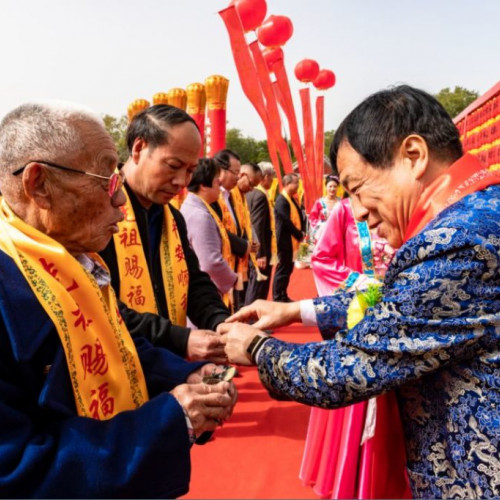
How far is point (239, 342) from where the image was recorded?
1.43 meters

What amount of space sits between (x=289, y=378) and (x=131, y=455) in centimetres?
44

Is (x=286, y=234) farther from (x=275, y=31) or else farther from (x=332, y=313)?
(x=332, y=313)

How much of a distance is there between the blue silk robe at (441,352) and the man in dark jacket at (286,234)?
582cm

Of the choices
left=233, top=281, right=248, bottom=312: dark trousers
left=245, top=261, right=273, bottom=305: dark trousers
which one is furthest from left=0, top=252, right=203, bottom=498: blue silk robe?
left=245, top=261, right=273, bottom=305: dark trousers

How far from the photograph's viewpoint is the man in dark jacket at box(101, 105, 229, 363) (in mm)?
2045

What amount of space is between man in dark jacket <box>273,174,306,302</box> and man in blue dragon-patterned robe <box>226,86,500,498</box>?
574cm

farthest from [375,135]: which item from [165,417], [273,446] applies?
[273,446]

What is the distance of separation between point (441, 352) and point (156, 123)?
1.57 meters

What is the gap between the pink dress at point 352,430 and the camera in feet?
5.07

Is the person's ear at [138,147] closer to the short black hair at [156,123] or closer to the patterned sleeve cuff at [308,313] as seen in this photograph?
the short black hair at [156,123]

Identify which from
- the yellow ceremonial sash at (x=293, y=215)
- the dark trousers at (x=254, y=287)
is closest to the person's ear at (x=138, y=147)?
the dark trousers at (x=254, y=287)

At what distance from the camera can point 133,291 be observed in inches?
80.0

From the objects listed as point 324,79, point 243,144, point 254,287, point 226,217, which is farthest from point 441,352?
point 243,144

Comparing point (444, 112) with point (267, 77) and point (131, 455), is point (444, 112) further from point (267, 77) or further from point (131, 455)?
point (267, 77)
